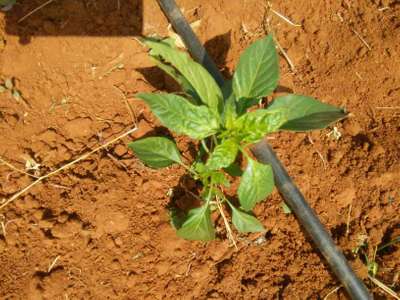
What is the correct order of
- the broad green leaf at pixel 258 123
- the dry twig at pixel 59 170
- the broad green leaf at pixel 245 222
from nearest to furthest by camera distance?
the broad green leaf at pixel 258 123
the broad green leaf at pixel 245 222
the dry twig at pixel 59 170

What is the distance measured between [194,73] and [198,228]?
680 millimetres

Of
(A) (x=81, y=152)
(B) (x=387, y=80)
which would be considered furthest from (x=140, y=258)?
(B) (x=387, y=80)

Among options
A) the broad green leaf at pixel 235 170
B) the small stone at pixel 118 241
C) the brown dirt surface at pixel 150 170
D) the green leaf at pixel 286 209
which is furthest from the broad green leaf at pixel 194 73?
the small stone at pixel 118 241

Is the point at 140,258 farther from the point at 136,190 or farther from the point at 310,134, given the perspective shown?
the point at 310,134

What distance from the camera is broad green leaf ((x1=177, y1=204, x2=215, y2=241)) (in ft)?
6.64

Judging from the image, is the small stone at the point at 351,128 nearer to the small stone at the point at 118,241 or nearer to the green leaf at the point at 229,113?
the green leaf at the point at 229,113

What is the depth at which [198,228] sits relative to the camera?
2.03 metres

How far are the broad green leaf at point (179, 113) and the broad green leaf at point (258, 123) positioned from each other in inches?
5.8

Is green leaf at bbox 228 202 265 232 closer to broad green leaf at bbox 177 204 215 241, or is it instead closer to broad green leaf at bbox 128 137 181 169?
broad green leaf at bbox 177 204 215 241

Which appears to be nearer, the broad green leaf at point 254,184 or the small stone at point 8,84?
the broad green leaf at point 254,184

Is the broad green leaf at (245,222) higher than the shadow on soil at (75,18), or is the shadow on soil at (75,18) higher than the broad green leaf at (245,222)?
the shadow on soil at (75,18)

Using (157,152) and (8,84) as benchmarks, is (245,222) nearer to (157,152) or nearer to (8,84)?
(157,152)

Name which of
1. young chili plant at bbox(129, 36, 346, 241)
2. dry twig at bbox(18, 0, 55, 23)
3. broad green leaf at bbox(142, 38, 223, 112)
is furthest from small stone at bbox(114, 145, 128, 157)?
dry twig at bbox(18, 0, 55, 23)

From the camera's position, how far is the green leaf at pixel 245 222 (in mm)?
2104
